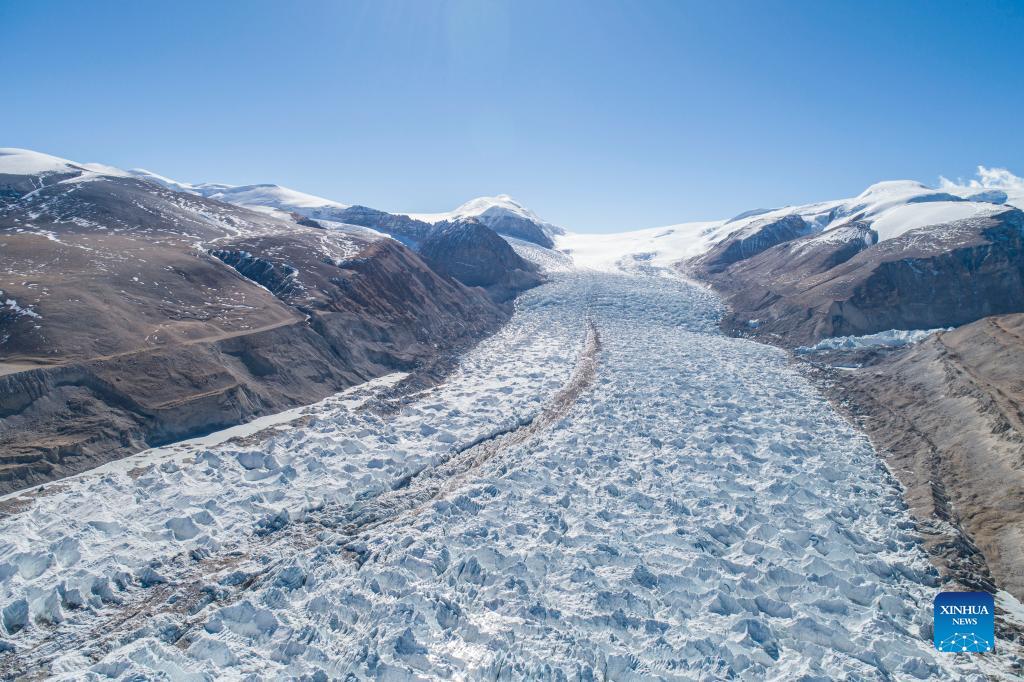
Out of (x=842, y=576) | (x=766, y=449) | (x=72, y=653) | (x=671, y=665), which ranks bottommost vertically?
(x=72, y=653)

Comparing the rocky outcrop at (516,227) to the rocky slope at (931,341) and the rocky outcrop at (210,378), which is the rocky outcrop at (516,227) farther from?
the rocky outcrop at (210,378)

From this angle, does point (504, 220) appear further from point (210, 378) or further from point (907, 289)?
point (210, 378)

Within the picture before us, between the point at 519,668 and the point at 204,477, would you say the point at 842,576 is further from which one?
the point at 204,477

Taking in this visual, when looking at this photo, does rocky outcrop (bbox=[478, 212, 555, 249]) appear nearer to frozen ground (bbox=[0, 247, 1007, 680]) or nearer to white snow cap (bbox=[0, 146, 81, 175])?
white snow cap (bbox=[0, 146, 81, 175])

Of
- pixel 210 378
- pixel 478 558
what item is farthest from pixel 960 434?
pixel 210 378

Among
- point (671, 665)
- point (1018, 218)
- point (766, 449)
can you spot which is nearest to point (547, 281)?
point (1018, 218)

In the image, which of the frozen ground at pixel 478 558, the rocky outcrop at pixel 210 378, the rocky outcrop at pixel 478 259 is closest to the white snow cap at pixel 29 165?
the rocky outcrop at pixel 210 378
